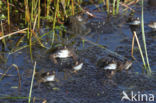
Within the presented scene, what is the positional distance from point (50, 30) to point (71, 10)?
0.81 metres

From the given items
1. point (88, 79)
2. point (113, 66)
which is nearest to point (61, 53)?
point (88, 79)

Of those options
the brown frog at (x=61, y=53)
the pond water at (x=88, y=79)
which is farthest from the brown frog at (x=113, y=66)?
the brown frog at (x=61, y=53)

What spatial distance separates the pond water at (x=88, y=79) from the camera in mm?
4539

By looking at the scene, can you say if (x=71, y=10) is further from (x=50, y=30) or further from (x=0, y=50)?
(x=0, y=50)

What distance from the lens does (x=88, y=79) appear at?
5.01 meters

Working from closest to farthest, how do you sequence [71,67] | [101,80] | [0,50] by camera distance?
[101,80]
[71,67]
[0,50]

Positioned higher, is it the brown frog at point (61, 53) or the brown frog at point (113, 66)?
the brown frog at point (61, 53)

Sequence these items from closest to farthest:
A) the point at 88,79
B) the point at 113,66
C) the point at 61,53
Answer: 1. the point at 88,79
2. the point at 113,66
3. the point at 61,53

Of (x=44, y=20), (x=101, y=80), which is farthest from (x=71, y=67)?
(x=44, y=20)

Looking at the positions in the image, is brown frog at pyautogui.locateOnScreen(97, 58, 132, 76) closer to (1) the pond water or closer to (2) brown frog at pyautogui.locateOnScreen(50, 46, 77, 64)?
(1) the pond water

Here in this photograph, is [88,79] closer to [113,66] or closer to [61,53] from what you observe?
[113,66]

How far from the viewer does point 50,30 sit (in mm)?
6809

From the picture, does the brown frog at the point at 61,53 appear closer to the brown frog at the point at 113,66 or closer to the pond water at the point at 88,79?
the pond water at the point at 88,79

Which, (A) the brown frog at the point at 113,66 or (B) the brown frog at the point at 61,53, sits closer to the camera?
(A) the brown frog at the point at 113,66
